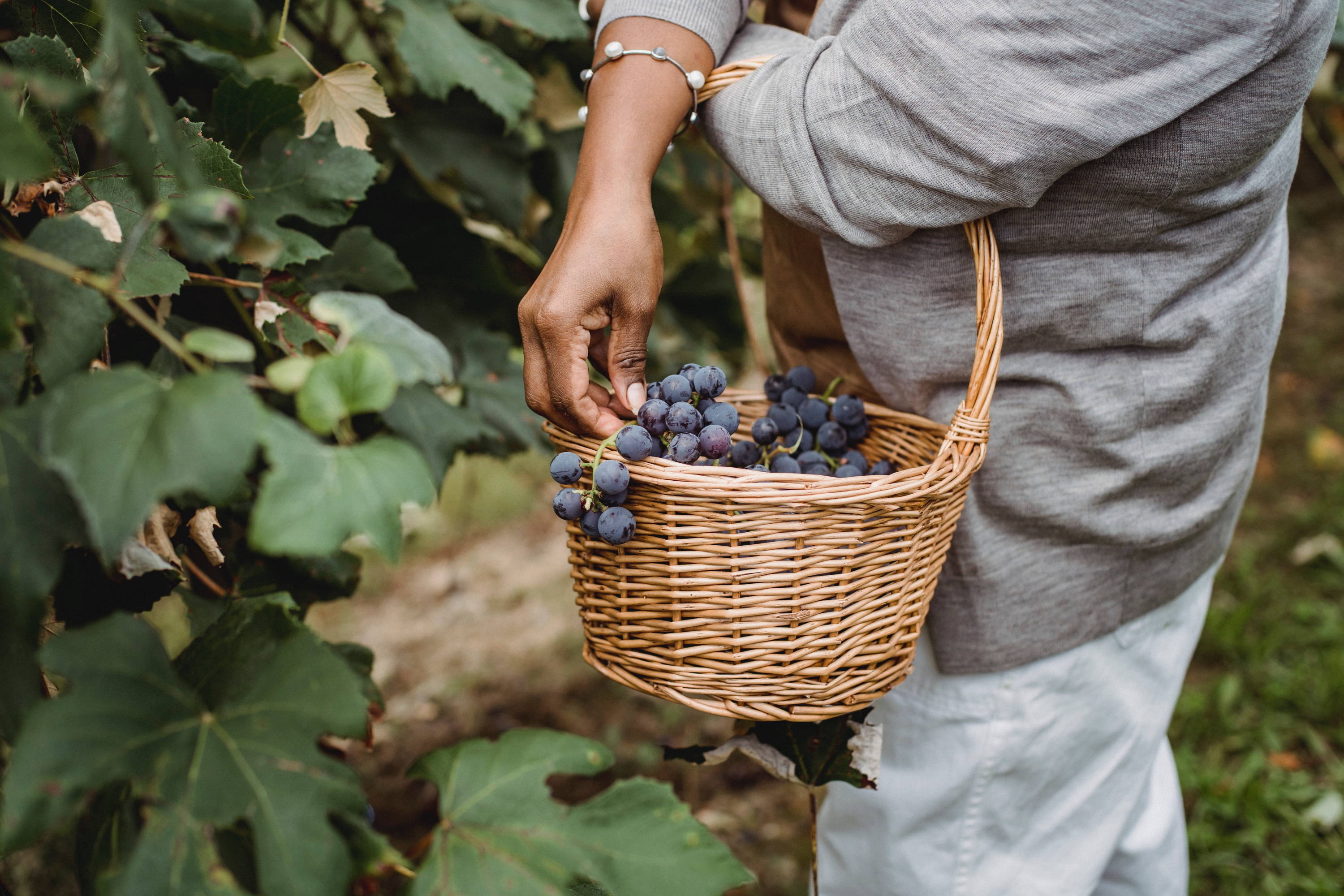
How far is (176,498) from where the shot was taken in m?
0.73

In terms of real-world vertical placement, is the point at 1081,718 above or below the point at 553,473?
below

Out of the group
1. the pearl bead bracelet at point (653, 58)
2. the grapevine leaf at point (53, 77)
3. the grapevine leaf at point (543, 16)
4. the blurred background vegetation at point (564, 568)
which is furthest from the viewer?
the blurred background vegetation at point (564, 568)

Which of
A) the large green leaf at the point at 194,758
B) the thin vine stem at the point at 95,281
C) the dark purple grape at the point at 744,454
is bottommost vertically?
the dark purple grape at the point at 744,454

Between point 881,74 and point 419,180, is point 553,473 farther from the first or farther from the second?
point 419,180

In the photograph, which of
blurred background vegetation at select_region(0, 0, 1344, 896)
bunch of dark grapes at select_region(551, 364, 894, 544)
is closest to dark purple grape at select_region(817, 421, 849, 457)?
bunch of dark grapes at select_region(551, 364, 894, 544)

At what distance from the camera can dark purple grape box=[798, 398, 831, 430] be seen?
98 cm

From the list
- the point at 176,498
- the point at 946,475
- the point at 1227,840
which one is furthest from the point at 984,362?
the point at 1227,840

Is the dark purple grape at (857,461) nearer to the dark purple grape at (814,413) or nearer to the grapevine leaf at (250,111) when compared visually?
the dark purple grape at (814,413)

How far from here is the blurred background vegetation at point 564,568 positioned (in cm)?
129

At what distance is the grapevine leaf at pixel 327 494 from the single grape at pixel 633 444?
0.25 m

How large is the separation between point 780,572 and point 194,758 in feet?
1.50

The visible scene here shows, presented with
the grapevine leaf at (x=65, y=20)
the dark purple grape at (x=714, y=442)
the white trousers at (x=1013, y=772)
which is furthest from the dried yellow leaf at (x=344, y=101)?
the white trousers at (x=1013, y=772)

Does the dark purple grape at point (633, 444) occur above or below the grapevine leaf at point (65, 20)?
below

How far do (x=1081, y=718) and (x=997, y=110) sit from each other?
76 cm
